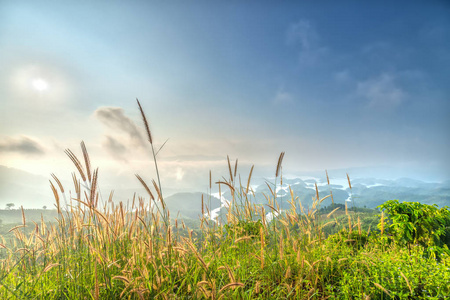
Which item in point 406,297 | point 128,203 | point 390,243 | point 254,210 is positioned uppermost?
point 128,203

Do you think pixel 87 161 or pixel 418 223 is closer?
pixel 87 161

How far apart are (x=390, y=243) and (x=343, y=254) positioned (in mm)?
2756

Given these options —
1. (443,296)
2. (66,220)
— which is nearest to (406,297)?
(443,296)

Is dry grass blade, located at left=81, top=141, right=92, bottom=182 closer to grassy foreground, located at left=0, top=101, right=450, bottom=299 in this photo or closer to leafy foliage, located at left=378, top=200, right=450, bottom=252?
grassy foreground, located at left=0, top=101, right=450, bottom=299

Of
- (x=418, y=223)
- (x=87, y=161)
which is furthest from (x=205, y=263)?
(x=418, y=223)

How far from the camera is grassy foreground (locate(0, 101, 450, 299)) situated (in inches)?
104

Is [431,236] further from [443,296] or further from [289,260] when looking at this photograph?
[289,260]

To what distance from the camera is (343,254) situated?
12.6 ft

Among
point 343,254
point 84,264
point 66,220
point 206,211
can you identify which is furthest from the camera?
point 206,211

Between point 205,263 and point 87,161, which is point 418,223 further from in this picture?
point 87,161

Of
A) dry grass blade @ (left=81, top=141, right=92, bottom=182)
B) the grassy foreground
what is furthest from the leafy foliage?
dry grass blade @ (left=81, top=141, right=92, bottom=182)

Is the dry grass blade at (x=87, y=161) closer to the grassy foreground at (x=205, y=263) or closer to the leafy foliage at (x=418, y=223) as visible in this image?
the grassy foreground at (x=205, y=263)

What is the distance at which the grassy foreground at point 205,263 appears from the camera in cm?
264

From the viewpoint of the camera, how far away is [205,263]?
9.13 feet
